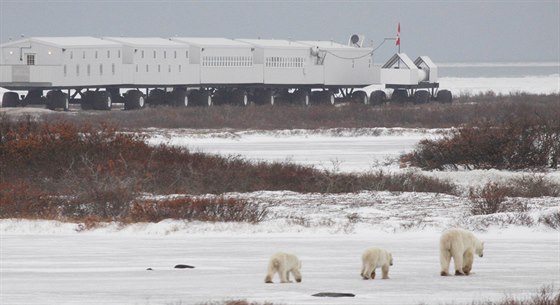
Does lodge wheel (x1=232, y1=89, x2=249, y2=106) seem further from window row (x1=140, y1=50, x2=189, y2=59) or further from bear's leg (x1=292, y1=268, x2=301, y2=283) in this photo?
bear's leg (x1=292, y1=268, x2=301, y2=283)

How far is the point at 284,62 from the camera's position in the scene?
8038cm

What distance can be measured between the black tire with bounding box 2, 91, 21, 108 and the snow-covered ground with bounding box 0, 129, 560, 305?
42203 millimetres

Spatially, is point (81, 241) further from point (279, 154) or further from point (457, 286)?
point (279, 154)

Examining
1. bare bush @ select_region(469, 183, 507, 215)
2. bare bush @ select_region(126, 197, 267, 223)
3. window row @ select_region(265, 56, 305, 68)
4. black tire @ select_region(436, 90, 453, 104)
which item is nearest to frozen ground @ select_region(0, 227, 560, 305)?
bare bush @ select_region(126, 197, 267, 223)

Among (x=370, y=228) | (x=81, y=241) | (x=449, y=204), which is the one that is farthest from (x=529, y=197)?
(x=81, y=241)

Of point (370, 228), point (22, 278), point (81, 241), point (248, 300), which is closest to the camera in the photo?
point (248, 300)

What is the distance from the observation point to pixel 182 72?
74250 millimetres

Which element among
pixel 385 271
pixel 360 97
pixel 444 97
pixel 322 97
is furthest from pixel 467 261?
pixel 444 97

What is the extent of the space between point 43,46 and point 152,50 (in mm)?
8717

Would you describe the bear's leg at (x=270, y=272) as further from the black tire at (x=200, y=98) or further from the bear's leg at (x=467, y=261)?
the black tire at (x=200, y=98)

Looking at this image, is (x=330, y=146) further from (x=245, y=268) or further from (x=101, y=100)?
(x=101, y=100)

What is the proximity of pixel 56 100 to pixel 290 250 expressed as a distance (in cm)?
4946

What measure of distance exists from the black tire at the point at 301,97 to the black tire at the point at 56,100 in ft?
63.8

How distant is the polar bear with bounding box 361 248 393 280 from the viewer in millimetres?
13859
